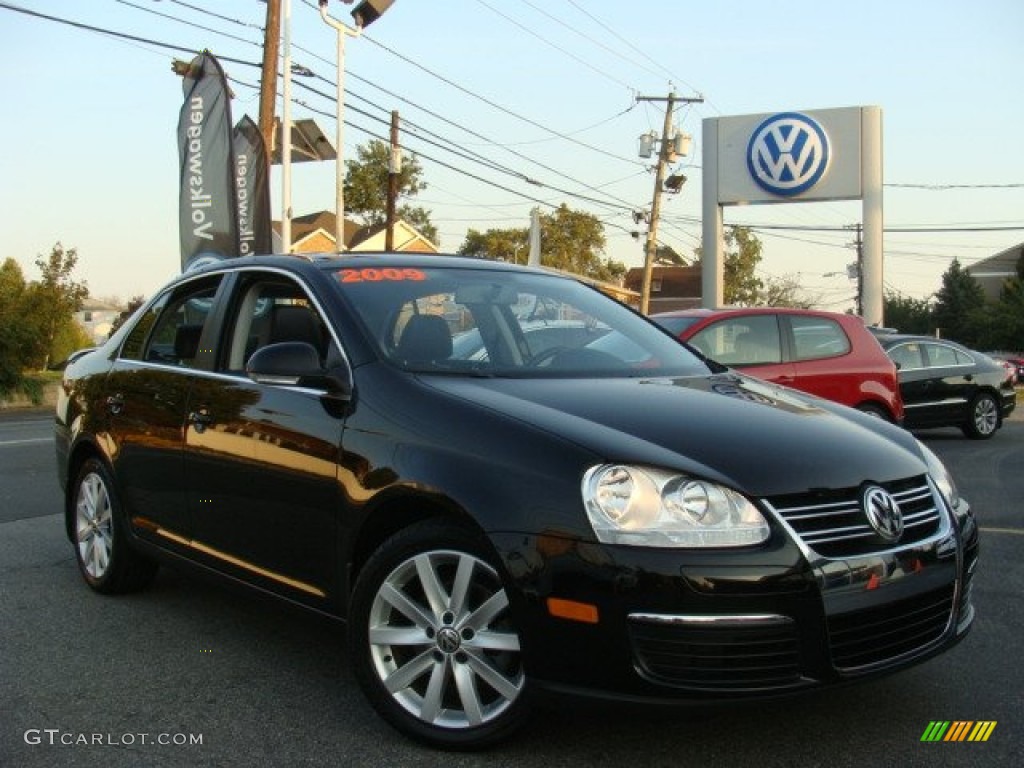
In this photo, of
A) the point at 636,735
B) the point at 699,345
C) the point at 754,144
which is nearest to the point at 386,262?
the point at 636,735

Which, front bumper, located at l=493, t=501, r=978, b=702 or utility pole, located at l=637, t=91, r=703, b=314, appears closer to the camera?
front bumper, located at l=493, t=501, r=978, b=702

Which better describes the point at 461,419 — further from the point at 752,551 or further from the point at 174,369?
the point at 174,369

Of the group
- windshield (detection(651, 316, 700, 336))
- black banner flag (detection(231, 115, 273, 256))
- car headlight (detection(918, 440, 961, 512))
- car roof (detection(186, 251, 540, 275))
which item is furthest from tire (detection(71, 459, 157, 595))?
black banner flag (detection(231, 115, 273, 256))

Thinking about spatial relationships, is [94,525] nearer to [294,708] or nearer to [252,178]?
[294,708]

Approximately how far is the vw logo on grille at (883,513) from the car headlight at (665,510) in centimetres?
38

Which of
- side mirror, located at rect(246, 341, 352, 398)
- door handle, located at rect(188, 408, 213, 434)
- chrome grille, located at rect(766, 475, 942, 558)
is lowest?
chrome grille, located at rect(766, 475, 942, 558)

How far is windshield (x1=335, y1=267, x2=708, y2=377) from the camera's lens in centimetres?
372

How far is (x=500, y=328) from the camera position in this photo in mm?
4078

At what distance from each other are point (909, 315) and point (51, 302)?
66800 mm

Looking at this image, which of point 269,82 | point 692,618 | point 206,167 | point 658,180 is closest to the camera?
point 692,618

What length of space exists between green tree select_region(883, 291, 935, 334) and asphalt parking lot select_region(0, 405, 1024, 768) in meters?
73.3

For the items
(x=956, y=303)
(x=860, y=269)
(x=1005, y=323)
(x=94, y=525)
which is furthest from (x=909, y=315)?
(x=94, y=525)

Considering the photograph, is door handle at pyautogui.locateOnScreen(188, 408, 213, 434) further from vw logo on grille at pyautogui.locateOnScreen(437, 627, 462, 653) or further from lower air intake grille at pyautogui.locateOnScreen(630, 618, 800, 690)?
lower air intake grille at pyautogui.locateOnScreen(630, 618, 800, 690)

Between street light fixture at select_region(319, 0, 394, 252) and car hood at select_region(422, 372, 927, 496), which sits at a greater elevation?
street light fixture at select_region(319, 0, 394, 252)
